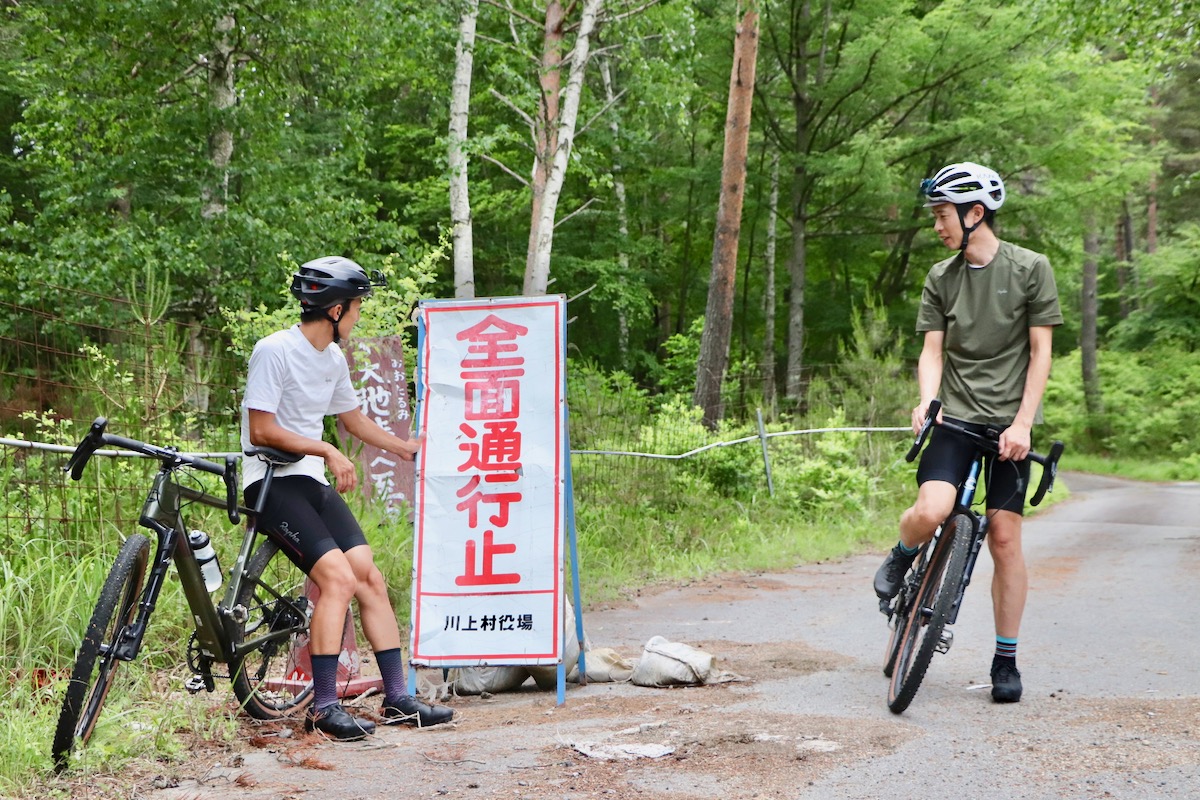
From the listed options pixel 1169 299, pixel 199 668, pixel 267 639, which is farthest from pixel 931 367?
pixel 1169 299

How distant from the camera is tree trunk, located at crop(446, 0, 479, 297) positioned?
1723 centimetres

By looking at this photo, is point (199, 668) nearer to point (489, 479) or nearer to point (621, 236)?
point (489, 479)

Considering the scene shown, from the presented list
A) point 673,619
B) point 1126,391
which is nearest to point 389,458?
point 673,619

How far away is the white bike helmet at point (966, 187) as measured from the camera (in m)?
5.14

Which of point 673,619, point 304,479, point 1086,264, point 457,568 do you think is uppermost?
point 1086,264

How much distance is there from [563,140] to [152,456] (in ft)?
43.6

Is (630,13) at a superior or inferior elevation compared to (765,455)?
superior

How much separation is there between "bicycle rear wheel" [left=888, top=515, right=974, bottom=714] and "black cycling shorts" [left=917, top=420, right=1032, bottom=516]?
8.9 inches

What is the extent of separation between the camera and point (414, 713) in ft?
16.5

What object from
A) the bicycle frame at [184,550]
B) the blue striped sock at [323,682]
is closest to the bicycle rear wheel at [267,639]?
the bicycle frame at [184,550]

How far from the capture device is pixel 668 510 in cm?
1214

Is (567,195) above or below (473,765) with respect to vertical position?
above

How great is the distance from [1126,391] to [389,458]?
34715 mm

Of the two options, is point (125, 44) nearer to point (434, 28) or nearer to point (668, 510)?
point (434, 28)
